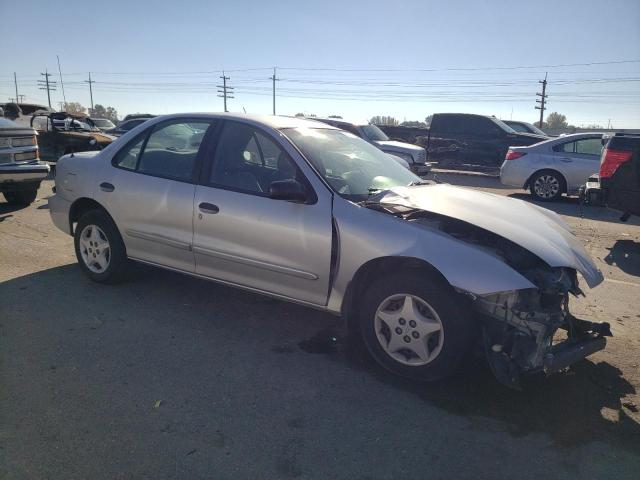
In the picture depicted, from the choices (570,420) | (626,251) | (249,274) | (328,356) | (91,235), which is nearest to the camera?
A: (570,420)

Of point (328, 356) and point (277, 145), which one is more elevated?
point (277, 145)

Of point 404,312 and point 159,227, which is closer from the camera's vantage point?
point 404,312

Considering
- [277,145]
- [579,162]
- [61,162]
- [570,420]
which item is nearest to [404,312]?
[570,420]

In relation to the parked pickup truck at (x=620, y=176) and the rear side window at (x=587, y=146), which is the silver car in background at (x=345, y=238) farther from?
the rear side window at (x=587, y=146)

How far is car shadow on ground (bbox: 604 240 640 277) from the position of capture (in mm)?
6188

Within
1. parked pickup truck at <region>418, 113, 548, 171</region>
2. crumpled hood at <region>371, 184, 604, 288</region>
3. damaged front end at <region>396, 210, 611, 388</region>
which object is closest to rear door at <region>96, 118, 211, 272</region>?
crumpled hood at <region>371, 184, 604, 288</region>

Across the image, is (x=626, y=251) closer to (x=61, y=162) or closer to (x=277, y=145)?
(x=277, y=145)

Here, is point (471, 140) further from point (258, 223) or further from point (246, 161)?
point (258, 223)

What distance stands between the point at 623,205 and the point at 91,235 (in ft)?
23.9

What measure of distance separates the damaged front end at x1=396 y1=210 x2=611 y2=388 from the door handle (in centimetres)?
175

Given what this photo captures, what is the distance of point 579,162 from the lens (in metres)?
11.0

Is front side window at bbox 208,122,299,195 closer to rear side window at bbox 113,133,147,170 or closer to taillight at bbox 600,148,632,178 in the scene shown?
rear side window at bbox 113,133,147,170

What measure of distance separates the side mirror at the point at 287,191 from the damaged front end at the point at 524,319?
973mm

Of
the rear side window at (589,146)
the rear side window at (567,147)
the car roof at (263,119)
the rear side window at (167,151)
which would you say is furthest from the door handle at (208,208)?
the rear side window at (589,146)
